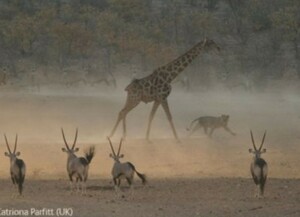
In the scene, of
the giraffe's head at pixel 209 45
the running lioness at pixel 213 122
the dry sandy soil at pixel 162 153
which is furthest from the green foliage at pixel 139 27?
the running lioness at pixel 213 122

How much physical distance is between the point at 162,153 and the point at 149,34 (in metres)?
20.6

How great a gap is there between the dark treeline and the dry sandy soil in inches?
186

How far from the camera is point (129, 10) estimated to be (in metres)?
42.4

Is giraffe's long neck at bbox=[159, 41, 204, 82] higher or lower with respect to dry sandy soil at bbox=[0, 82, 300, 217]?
higher

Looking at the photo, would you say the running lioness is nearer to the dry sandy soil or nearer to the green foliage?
the dry sandy soil

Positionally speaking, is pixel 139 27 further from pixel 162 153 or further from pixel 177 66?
pixel 162 153

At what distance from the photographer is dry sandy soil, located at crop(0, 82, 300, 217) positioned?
12227 millimetres

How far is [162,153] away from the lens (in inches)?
732

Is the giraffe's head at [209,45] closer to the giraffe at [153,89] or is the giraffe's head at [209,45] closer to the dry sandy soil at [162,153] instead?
the giraffe at [153,89]

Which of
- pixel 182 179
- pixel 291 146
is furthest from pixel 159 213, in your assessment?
pixel 291 146

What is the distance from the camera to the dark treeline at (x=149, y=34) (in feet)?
118

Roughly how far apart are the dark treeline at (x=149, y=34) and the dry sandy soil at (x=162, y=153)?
473 cm

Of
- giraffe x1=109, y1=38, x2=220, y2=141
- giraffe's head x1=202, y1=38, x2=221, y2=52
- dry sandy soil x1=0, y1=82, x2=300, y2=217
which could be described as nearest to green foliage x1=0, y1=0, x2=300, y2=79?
dry sandy soil x1=0, y1=82, x2=300, y2=217

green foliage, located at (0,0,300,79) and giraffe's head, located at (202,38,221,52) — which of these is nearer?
giraffe's head, located at (202,38,221,52)
